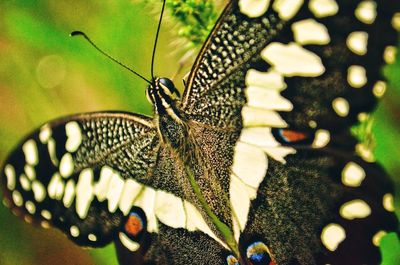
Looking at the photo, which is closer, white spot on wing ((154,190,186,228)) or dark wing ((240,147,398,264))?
dark wing ((240,147,398,264))

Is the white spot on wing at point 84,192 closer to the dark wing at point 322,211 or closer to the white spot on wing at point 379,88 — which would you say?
the dark wing at point 322,211

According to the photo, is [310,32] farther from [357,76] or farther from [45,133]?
[45,133]

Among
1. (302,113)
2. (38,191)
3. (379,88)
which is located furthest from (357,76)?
(38,191)

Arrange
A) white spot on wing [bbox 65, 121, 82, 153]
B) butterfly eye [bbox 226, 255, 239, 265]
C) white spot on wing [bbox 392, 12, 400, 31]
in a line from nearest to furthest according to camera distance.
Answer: white spot on wing [bbox 392, 12, 400, 31] → butterfly eye [bbox 226, 255, 239, 265] → white spot on wing [bbox 65, 121, 82, 153]

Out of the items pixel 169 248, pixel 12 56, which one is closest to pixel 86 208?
pixel 169 248

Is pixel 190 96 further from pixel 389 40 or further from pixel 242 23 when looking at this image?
pixel 389 40

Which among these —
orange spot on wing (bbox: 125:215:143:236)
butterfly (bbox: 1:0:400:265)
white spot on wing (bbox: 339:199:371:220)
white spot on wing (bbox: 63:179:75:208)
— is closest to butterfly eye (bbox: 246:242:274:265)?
butterfly (bbox: 1:0:400:265)

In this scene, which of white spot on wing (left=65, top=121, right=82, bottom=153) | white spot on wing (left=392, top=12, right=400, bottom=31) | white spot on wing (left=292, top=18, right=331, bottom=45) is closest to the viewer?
white spot on wing (left=392, top=12, right=400, bottom=31)

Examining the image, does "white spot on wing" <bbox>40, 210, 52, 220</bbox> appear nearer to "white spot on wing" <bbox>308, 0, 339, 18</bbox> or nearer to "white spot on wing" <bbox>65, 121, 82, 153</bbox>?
"white spot on wing" <bbox>65, 121, 82, 153</bbox>

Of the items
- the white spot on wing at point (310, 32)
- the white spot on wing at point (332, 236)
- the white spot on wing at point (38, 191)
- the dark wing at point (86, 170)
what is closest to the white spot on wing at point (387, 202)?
the white spot on wing at point (332, 236)
